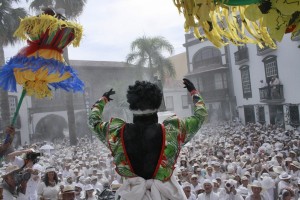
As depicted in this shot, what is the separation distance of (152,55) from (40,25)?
21989 mm

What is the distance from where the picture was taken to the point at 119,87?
26.7 m

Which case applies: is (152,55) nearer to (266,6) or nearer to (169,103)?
(169,103)

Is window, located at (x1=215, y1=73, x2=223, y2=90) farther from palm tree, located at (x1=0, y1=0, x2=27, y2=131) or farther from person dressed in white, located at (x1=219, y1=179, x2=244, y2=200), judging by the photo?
person dressed in white, located at (x1=219, y1=179, x2=244, y2=200)

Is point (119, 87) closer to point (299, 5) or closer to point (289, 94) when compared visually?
point (289, 94)

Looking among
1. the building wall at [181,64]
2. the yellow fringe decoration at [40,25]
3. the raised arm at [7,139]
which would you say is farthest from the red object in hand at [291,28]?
the building wall at [181,64]

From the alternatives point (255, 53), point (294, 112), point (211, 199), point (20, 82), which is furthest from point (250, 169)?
point (255, 53)

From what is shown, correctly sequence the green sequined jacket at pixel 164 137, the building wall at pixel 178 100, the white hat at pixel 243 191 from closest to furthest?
the green sequined jacket at pixel 164 137 → the white hat at pixel 243 191 → the building wall at pixel 178 100

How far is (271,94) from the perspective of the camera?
67.6 feet

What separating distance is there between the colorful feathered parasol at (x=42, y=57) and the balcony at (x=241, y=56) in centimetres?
2128

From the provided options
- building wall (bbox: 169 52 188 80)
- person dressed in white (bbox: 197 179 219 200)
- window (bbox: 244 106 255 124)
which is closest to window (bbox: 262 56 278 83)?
window (bbox: 244 106 255 124)

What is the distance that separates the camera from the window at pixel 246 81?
80.1ft

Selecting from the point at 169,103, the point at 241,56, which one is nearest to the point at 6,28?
the point at 241,56

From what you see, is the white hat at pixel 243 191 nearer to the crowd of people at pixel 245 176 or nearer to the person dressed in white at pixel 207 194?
the crowd of people at pixel 245 176

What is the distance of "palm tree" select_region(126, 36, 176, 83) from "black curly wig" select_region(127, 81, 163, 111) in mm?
22610
